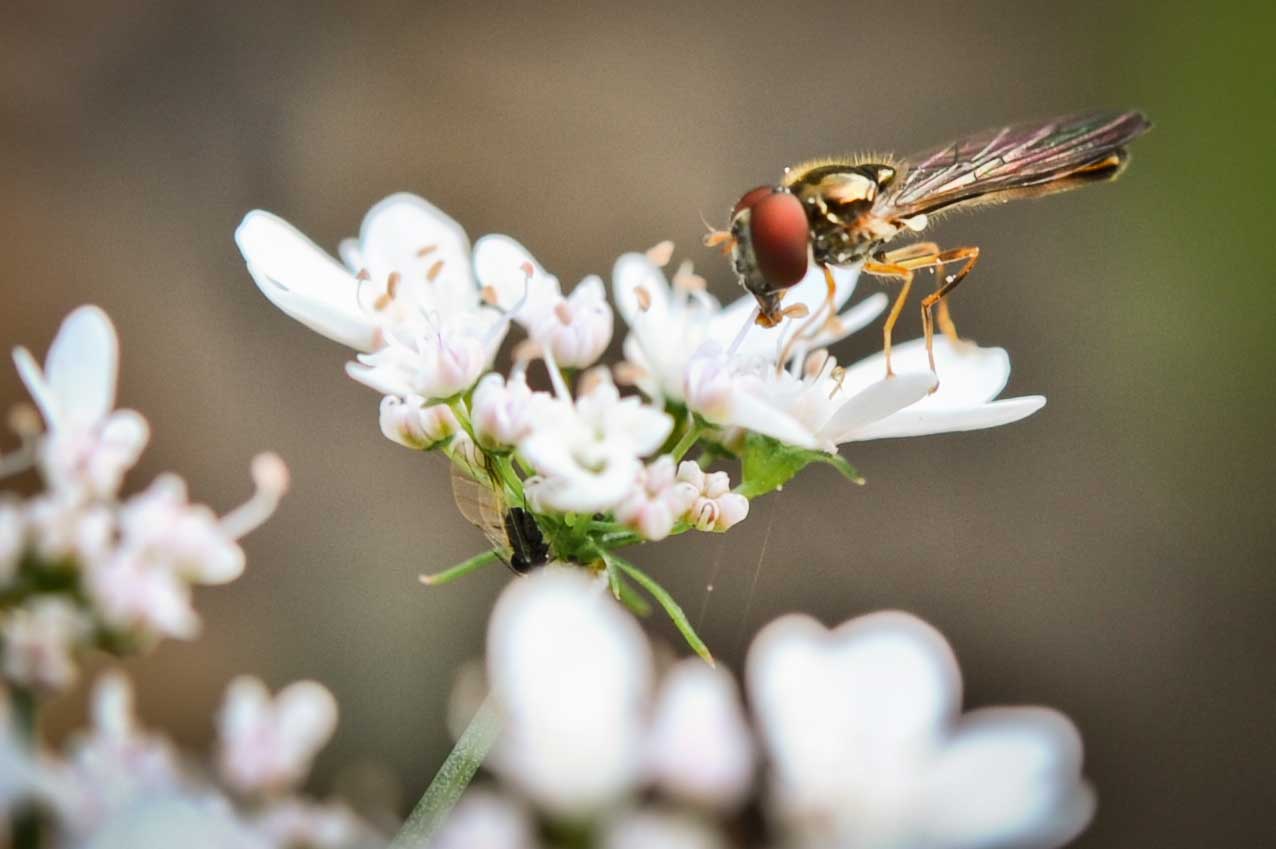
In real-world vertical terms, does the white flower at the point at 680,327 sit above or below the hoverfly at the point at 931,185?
below

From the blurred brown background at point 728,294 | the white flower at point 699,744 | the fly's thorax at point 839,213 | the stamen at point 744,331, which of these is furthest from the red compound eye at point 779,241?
the blurred brown background at point 728,294

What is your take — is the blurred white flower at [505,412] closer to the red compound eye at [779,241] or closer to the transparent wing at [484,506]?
the transparent wing at [484,506]

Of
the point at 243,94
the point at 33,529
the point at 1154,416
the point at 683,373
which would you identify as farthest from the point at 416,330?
the point at 1154,416

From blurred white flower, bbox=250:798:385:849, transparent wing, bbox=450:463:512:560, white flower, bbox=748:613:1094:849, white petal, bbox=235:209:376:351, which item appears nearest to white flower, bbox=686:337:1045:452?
transparent wing, bbox=450:463:512:560

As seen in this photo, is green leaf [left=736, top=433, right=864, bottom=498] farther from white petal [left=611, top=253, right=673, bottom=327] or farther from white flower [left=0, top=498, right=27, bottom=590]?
white flower [left=0, top=498, right=27, bottom=590]

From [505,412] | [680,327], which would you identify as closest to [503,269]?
[680,327]

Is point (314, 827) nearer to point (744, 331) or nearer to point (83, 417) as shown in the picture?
point (83, 417)
